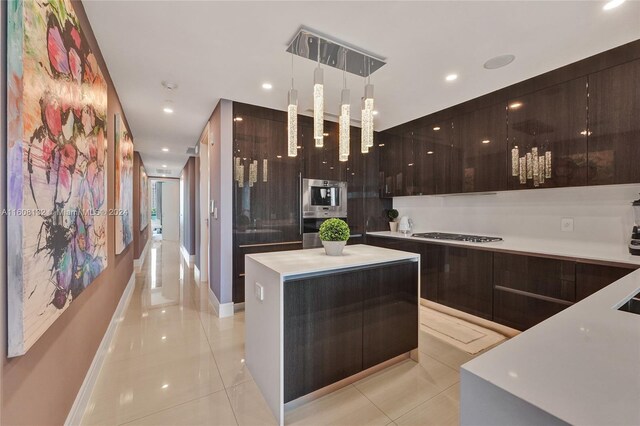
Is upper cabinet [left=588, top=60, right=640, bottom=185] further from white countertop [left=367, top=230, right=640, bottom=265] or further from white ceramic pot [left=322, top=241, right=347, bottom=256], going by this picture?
white ceramic pot [left=322, top=241, right=347, bottom=256]

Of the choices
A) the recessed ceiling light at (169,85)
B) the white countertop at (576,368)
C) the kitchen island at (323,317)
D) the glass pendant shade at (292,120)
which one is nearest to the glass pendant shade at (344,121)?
the glass pendant shade at (292,120)

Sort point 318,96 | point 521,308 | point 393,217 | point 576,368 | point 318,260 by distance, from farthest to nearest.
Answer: point 393,217 → point 521,308 → point 318,260 → point 318,96 → point 576,368

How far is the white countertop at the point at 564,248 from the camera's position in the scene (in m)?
2.13

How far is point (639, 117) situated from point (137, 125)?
566 centimetres

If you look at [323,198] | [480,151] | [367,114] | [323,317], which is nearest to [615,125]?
[480,151]

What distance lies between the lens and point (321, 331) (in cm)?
173

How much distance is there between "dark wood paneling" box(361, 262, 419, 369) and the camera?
1.94 meters

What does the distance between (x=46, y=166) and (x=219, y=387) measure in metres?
1.70

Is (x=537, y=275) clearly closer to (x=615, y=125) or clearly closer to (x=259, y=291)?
(x=615, y=125)

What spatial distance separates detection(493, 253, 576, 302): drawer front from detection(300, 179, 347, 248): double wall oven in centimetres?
207

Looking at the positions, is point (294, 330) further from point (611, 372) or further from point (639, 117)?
point (639, 117)

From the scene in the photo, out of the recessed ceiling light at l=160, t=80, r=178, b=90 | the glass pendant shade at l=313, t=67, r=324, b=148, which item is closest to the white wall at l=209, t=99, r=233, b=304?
the recessed ceiling light at l=160, t=80, r=178, b=90

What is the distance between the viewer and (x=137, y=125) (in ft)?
13.5

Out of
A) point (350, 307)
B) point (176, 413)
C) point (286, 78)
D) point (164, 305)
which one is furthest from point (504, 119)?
point (164, 305)
